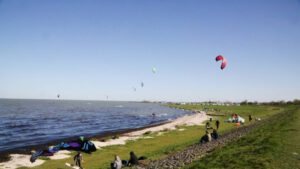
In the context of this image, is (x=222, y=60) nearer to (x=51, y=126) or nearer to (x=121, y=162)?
(x=121, y=162)

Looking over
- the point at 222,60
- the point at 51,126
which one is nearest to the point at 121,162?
the point at 222,60

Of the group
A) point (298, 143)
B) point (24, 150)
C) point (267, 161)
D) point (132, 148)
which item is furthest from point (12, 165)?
point (298, 143)

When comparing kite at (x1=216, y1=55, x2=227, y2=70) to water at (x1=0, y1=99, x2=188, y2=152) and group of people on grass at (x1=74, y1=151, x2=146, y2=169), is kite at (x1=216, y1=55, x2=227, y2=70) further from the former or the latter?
water at (x1=0, y1=99, x2=188, y2=152)

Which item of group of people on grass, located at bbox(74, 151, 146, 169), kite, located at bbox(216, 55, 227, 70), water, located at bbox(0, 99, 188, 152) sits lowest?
water, located at bbox(0, 99, 188, 152)

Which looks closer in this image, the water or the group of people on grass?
the group of people on grass

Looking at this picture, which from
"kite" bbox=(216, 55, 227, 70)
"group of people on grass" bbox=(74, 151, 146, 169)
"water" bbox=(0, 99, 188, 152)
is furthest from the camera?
"water" bbox=(0, 99, 188, 152)

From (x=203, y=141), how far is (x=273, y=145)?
12959 mm

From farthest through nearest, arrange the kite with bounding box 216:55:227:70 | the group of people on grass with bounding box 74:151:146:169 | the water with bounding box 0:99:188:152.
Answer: the water with bounding box 0:99:188:152 < the kite with bounding box 216:55:227:70 < the group of people on grass with bounding box 74:151:146:169

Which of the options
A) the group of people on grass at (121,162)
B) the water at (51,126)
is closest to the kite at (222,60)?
the group of people on grass at (121,162)

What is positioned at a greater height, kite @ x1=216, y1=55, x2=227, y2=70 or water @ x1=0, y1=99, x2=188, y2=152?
kite @ x1=216, y1=55, x2=227, y2=70

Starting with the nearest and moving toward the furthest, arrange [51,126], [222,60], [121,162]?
1. [121,162]
2. [222,60]
3. [51,126]

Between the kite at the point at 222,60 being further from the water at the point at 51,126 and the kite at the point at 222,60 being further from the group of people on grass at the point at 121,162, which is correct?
the water at the point at 51,126

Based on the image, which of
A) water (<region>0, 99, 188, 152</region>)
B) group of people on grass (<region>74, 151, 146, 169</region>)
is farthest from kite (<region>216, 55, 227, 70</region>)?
water (<region>0, 99, 188, 152</region>)

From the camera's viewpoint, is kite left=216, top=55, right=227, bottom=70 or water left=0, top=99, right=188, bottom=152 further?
water left=0, top=99, right=188, bottom=152
